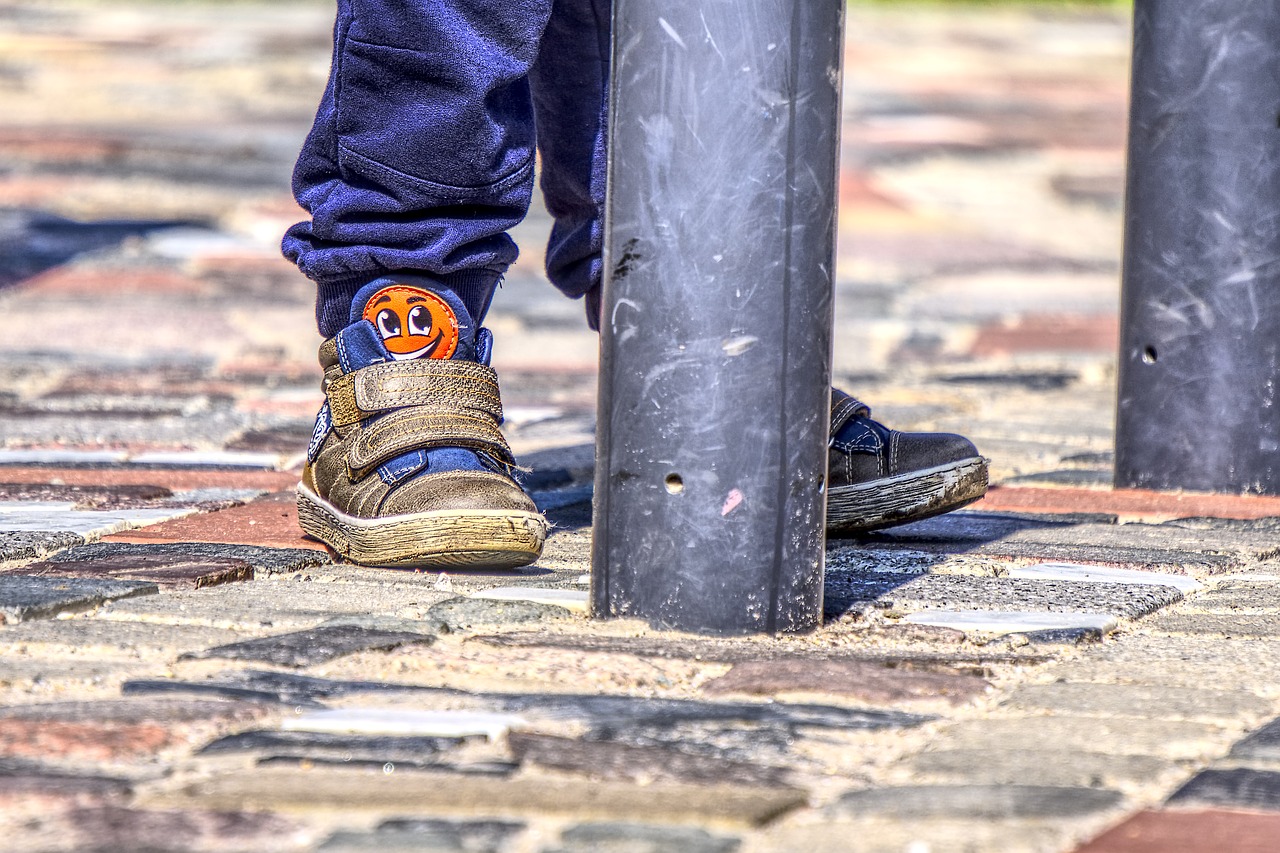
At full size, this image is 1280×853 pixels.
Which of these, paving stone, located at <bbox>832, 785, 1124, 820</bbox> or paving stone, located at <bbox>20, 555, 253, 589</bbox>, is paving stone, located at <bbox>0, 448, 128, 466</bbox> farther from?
paving stone, located at <bbox>832, 785, 1124, 820</bbox>

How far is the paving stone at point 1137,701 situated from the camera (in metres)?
1.45

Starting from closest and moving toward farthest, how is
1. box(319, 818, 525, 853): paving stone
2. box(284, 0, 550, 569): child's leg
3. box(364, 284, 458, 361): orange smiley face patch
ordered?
box(319, 818, 525, 853): paving stone → box(284, 0, 550, 569): child's leg → box(364, 284, 458, 361): orange smiley face patch

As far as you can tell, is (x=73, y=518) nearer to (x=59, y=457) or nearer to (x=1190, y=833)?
(x=59, y=457)

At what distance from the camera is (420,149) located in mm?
2066

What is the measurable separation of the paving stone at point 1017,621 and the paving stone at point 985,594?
0.03 meters

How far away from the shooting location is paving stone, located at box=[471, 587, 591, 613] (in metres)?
1.85

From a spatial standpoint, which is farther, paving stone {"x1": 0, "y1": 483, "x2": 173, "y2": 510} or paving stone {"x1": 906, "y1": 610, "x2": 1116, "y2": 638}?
paving stone {"x1": 0, "y1": 483, "x2": 173, "y2": 510}

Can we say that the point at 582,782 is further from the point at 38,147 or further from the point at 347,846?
the point at 38,147

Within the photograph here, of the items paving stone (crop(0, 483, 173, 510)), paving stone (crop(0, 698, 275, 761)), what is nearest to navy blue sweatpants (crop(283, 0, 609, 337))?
paving stone (crop(0, 483, 173, 510))

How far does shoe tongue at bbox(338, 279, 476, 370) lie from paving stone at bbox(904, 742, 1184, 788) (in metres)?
1.01

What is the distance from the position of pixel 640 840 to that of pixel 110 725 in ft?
1.43

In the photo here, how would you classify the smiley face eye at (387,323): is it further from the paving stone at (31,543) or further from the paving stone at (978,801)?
the paving stone at (978,801)

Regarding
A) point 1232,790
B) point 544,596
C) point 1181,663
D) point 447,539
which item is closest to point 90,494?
point 447,539

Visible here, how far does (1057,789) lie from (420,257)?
44.4 inches
